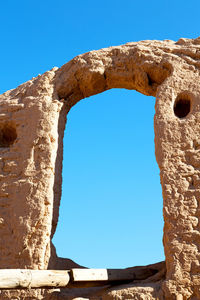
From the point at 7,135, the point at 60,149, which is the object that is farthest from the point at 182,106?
the point at 7,135

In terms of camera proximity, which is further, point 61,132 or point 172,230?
point 61,132

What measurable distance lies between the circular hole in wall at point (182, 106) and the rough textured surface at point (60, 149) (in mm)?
14

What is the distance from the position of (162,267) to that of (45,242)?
1.59 m

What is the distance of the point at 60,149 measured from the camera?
20.2ft

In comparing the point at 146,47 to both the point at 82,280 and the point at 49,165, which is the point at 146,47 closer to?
the point at 49,165

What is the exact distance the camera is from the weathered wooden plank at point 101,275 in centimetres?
469

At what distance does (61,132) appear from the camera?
6.30 m

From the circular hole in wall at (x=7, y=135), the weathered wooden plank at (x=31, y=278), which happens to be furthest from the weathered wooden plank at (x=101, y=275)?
the circular hole in wall at (x=7, y=135)

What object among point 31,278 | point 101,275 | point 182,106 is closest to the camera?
point 31,278

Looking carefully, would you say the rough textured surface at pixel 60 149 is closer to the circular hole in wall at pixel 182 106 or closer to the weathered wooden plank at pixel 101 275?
the circular hole in wall at pixel 182 106

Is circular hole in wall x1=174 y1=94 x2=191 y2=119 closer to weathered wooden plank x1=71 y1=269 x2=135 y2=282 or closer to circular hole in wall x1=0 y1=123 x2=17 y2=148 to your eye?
weathered wooden plank x1=71 y1=269 x2=135 y2=282

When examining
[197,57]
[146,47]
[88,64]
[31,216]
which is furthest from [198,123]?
[31,216]

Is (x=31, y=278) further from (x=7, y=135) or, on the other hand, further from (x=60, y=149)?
(x=7, y=135)

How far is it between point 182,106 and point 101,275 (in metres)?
2.61
